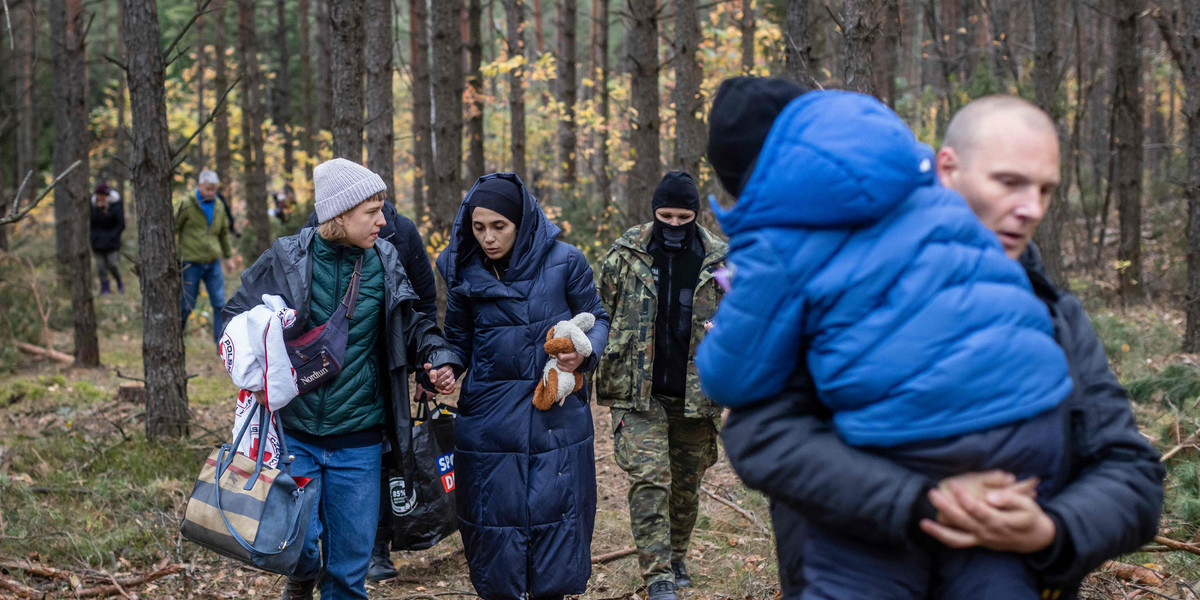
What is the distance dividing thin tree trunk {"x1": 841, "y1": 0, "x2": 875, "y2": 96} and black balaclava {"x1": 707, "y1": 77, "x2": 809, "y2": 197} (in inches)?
123

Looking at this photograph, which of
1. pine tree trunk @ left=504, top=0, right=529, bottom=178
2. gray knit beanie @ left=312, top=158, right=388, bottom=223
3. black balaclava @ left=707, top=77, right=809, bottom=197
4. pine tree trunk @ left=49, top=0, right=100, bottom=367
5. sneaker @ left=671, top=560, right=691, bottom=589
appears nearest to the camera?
black balaclava @ left=707, top=77, right=809, bottom=197

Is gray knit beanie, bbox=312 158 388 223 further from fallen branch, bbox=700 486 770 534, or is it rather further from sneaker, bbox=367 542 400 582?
fallen branch, bbox=700 486 770 534

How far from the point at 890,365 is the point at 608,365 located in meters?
3.04

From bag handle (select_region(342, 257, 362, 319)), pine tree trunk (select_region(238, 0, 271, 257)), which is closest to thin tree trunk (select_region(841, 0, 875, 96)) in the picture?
bag handle (select_region(342, 257, 362, 319))

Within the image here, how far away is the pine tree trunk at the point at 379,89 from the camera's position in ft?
29.6

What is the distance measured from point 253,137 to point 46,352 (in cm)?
632

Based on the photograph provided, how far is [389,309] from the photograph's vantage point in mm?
3936

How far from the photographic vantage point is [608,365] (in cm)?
473

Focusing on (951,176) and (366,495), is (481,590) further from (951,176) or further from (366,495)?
(951,176)

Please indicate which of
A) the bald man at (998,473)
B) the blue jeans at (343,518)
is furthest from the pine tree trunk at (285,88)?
the bald man at (998,473)

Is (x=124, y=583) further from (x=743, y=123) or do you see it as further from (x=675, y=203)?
(x=743, y=123)

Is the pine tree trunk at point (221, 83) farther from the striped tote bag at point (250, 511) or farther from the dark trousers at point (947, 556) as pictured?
the dark trousers at point (947, 556)

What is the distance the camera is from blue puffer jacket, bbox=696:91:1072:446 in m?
1.72

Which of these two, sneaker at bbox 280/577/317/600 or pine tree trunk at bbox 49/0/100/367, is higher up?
pine tree trunk at bbox 49/0/100/367
